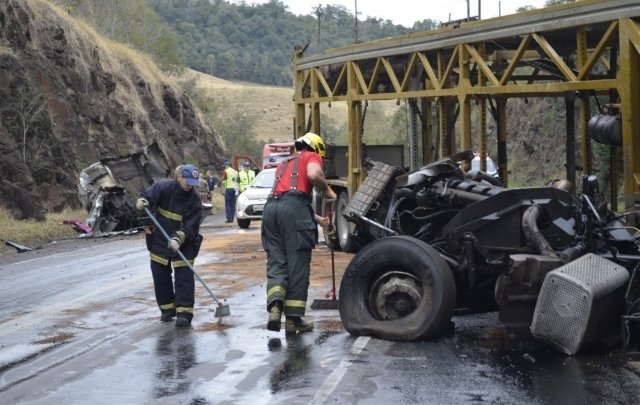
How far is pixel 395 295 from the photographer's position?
9.39 meters

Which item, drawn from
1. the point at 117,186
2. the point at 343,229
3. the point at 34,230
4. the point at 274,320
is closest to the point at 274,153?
the point at 117,186

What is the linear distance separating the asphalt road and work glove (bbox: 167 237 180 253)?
2.48ft

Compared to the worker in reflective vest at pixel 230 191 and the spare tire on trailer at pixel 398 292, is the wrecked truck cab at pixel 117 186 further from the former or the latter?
the spare tire on trailer at pixel 398 292

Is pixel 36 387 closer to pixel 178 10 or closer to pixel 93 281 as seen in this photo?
pixel 93 281

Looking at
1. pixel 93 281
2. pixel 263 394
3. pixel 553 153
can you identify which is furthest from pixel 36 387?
pixel 553 153

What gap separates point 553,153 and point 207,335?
3434 centimetres

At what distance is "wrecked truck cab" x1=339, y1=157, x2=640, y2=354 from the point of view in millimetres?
8266

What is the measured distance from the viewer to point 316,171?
33.1 ft

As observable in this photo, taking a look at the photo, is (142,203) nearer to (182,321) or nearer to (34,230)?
(182,321)

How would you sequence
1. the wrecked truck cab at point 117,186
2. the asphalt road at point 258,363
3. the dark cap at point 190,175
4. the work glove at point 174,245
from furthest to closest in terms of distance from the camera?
the wrecked truck cab at point 117,186
the dark cap at point 190,175
the work glove at point 174,245
the asphalt road at point 258,363

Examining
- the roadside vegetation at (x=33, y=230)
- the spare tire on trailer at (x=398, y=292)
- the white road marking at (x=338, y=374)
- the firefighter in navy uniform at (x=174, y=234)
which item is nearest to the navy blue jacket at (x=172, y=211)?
the firefighter in navy uniform at (x=174, y=234)

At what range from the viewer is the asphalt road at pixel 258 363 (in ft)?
23.7

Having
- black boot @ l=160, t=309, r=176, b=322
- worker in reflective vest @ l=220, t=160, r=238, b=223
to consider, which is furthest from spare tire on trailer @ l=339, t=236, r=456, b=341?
worker in reflective vest @ l=220, t=160, r=238, b=223

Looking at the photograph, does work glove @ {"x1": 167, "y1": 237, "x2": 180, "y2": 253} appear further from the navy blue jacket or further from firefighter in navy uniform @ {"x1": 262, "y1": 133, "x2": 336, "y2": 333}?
firefighter in navy uniform @ {"x1": 262, "y1": 133, "x2": 336, "y2": 333}
